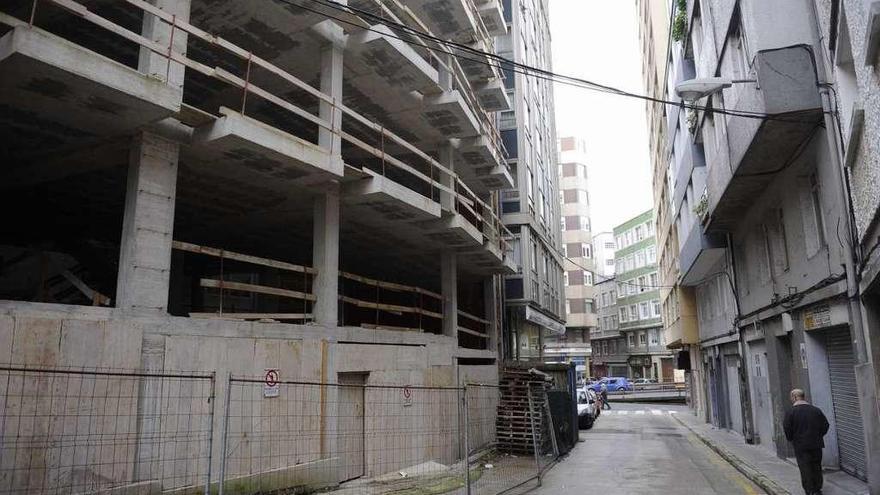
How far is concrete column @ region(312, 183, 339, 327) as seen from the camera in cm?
1179

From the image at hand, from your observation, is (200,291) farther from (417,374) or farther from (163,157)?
(163,157)

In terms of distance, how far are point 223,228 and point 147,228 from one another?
23.6 feet

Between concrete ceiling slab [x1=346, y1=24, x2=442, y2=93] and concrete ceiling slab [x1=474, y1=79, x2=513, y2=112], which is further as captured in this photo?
concrete ceiling slab [x1=474, y1=79, x2=513, y2=112]

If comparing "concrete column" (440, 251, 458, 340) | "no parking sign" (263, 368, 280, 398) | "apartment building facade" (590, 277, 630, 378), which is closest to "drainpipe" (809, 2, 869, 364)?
"no parking sign" (263, 368, 280, 398)

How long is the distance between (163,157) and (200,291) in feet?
33.6

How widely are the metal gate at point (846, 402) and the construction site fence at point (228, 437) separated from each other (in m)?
5.53

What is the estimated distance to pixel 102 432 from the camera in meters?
7.40

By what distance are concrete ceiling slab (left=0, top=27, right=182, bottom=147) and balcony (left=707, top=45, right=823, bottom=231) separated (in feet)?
29.0

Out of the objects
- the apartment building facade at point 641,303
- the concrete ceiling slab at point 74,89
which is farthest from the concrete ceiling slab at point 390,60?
the apartment building facade at point 641,303

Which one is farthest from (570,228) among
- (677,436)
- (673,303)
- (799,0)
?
(799,0)

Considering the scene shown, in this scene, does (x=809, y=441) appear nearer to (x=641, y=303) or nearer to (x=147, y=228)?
(x=147, y=228)

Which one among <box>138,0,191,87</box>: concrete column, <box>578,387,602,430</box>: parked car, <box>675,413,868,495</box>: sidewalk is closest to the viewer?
<box>138,0,191,87</box>: concrete column

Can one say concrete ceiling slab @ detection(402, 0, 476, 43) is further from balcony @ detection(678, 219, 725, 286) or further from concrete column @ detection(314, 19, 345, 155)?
balcony @ detection(678, 219, 725, 286)

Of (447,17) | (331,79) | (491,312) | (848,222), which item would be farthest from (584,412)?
(331,79)
